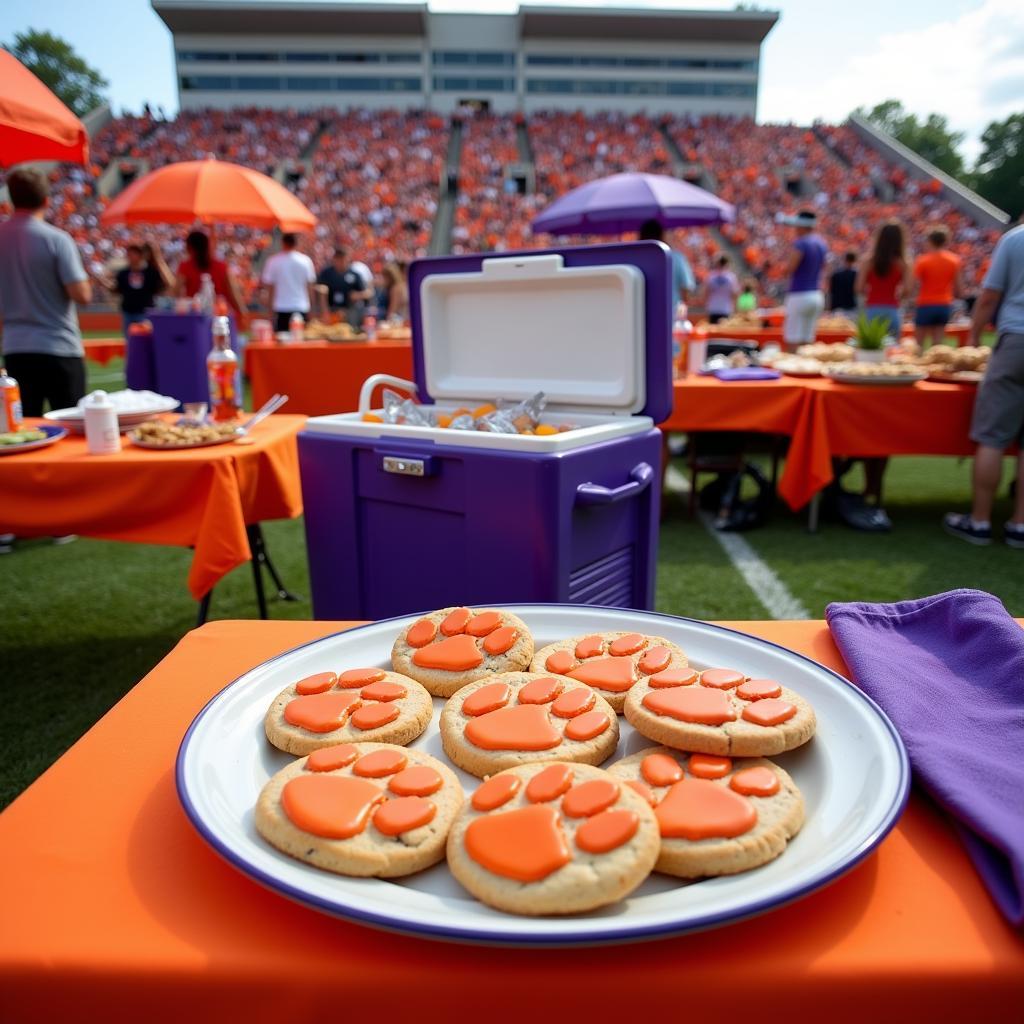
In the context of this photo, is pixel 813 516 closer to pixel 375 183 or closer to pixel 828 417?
pixel 828 417

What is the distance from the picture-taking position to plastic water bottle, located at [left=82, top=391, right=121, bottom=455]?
233 centimetres

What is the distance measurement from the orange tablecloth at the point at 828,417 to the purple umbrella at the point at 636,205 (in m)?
3.92

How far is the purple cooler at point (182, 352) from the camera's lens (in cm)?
456

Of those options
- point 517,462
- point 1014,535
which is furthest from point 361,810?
point 1014,535

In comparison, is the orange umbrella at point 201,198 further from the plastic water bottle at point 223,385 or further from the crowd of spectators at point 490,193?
the crowd of spectators at point 490,193

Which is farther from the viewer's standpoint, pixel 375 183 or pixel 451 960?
pixel 375 183

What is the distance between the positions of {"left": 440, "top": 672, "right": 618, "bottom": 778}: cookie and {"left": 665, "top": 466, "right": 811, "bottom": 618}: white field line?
114 inches

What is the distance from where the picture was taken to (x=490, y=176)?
2778 cm

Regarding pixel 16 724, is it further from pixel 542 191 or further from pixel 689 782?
pixel 542 191

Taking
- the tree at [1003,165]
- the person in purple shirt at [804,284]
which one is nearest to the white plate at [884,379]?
the person in purple shirt at [804,284]

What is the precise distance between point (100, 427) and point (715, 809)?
2309mm

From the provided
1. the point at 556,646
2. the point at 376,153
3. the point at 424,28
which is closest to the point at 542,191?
the point at 376,153

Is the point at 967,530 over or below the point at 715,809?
below

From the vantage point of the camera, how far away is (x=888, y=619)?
3.37 ft
